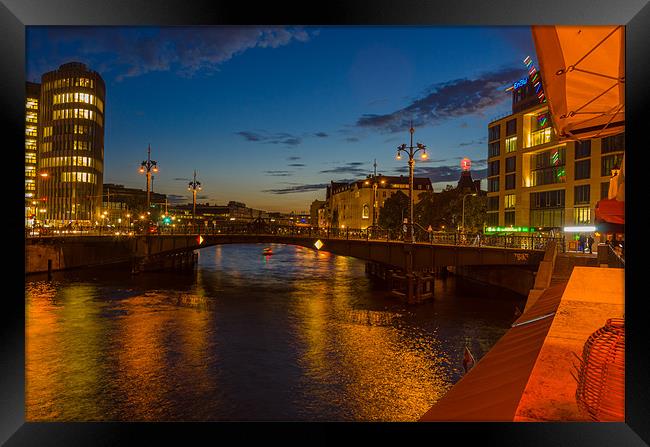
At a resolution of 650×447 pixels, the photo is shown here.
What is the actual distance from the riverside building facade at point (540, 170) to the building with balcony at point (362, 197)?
51220 millimetres

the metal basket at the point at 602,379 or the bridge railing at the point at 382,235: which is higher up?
the bridge railing at the point at 382,235

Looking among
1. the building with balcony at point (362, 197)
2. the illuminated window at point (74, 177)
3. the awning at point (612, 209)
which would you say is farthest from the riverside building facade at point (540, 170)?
the illuminated window at point (74, 177)

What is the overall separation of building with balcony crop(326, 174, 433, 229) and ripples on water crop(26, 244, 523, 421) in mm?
84298

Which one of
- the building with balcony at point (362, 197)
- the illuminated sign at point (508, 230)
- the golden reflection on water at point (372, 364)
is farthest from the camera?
the building with balcony at point (362, 197)

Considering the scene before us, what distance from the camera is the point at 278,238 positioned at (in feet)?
150

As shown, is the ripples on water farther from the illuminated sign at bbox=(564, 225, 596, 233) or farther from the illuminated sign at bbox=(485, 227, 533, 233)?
the illuminated sign at bbox=(485, 227, 533, 233)

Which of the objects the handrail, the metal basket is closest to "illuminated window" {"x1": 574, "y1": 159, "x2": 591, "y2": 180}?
the handrail

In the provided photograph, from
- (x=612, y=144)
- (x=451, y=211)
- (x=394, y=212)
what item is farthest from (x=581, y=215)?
(x=394, y=212)

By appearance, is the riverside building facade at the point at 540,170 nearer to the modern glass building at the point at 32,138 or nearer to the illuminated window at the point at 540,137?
the illuminated window at the point at 540,137

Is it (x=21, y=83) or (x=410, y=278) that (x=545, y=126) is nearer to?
(x=410, y=278)

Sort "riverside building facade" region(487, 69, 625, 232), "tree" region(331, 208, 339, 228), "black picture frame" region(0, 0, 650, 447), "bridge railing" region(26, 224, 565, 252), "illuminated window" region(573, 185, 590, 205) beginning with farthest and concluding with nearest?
"tree" region(331, 208, 339, 228) → "illuminated window" region(573, 185, 590, 205) → "riverside building facade" region(487, 69, 625, 232) → "bridge railing" region(26, 224, 565, 252) → "black picture frame" region(0, 0, 650, 447)

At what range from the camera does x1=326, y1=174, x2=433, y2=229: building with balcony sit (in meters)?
125

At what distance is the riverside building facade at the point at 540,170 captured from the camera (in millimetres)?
47438
